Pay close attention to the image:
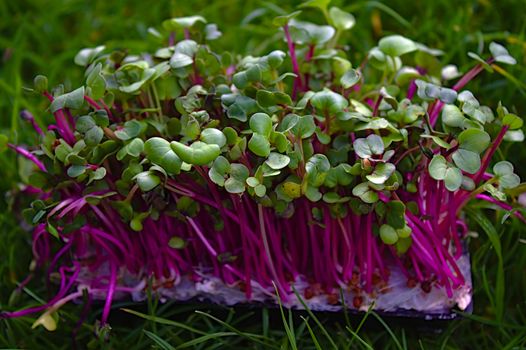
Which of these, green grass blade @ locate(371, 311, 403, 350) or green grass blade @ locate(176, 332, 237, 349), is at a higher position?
green grass blade @ locate(176, 332, 237, 349)

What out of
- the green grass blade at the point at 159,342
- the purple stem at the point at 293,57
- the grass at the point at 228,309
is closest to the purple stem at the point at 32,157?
the grass at the point at 228,309

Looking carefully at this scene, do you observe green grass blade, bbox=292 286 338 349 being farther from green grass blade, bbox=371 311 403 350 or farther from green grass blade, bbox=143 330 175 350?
green grass blade, bbox=143 330 175 350

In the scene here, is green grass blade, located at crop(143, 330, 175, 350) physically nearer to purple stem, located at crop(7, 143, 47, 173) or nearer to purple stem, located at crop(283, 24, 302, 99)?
purple stem, located at crop(7, 143, 47, 173)

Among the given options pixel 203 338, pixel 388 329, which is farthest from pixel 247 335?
pixel 388 329

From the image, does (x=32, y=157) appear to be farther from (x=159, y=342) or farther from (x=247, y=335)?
(x=247, y=335)

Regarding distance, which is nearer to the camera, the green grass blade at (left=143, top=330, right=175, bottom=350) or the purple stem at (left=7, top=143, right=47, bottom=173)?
the green grass blade at (left=143, top=330, right=175, bottom=350)

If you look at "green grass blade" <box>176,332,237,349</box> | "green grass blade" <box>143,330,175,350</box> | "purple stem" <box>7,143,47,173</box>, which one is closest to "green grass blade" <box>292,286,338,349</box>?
"green grass blade" <box>176,332,237,349</box>

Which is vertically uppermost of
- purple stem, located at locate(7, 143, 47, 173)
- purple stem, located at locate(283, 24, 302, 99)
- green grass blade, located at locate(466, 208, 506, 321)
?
purple stem, located at locate(283, 24, 302, 99)

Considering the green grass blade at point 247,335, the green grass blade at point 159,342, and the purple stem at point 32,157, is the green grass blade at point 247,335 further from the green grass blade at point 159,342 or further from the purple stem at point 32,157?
the purple stem at point 32,157
